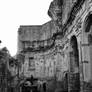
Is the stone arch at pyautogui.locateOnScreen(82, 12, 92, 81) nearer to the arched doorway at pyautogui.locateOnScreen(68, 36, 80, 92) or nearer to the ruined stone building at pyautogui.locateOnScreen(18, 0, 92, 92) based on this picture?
the ruined stone building at pyautogui.locateOnScreen(18, 0, 92, 92)

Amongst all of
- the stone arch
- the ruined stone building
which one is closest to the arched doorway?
the ruined stone building

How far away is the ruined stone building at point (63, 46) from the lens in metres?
11.1

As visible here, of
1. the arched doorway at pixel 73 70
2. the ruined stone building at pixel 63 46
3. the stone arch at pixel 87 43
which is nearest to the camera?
the stone arch at pixel 87 43

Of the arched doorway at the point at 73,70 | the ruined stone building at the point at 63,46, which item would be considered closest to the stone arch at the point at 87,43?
the ruined stone building at the point at 63,46

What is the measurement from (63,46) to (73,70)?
3.47 metres

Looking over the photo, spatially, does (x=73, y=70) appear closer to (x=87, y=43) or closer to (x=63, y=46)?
(x=63, y=46)

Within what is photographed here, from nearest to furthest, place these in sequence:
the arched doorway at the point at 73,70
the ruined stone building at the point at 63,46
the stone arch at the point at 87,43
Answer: the stone arch at the point at 87,43 → the ruined stone building at the point at 63,46 → the arched doorway at the point at 73,70

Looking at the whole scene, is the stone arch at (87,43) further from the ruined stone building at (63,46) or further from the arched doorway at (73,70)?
the arched doorway at (73,70)

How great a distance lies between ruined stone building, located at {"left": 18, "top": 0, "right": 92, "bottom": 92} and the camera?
1105cm

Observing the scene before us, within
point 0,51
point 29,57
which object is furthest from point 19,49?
point 0,51

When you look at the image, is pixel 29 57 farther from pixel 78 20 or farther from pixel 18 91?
pixel 78 20

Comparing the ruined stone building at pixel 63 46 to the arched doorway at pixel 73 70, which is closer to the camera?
the ruined stone building at pixel 63 46

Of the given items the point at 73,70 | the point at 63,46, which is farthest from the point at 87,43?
the point at 63,46

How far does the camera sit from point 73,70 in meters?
14.3
